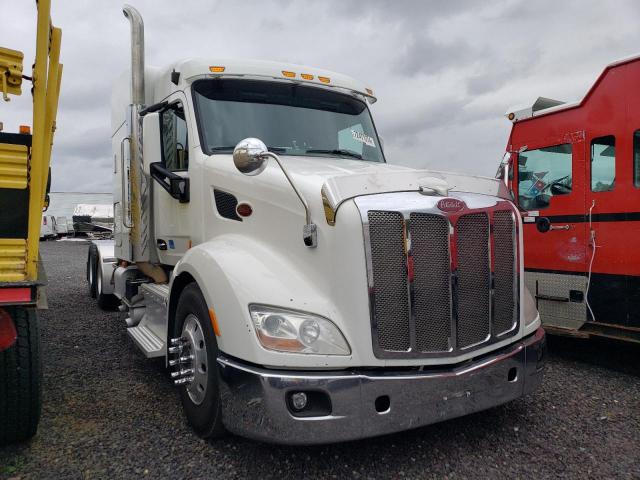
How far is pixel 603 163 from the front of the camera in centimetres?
505

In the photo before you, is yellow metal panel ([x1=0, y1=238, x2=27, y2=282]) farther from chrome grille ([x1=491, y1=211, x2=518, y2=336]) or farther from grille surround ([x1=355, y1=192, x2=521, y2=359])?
chrome grille ([x1=491, y1=211, x2=518, y2=336])

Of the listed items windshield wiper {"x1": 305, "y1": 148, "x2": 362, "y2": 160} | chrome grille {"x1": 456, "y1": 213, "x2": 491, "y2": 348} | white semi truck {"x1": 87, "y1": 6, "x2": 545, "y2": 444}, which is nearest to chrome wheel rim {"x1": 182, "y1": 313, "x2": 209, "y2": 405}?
white semi truck {"x1": 87, "y1": 6, "x2": 545, "y2": 444}

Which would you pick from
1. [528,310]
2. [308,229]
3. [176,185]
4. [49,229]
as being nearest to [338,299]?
[308,229]

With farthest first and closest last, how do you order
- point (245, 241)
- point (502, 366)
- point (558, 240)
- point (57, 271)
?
point (57, 271) < point (558, 240) < point (245, 241) < point (502, 366)

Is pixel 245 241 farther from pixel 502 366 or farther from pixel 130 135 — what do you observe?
pixel 130 135

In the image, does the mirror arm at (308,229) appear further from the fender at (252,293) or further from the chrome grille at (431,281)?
the chrome grille at (431,281)

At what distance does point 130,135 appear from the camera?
5.05m

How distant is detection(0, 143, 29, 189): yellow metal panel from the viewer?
8.35ft

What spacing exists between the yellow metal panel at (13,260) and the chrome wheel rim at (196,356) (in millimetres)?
1083

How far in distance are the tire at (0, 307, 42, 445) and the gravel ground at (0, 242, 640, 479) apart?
0.17 meters

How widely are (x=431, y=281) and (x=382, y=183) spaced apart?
2.08 ft

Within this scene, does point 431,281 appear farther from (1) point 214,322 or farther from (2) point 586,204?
(2) point 586,204

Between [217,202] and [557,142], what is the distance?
12.7 feet

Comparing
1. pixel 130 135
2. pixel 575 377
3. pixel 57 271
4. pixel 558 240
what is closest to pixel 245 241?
pixel 130 135
